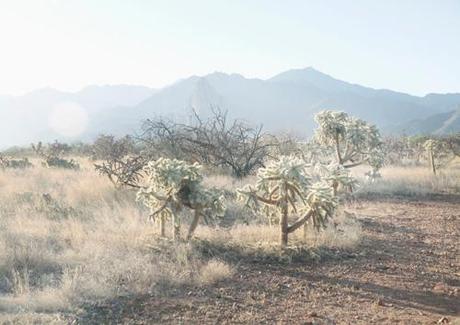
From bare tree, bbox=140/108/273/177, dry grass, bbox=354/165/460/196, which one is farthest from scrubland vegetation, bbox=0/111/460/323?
dry grass, bbox=354/165/460/196

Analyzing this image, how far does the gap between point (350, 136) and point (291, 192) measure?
7.46m

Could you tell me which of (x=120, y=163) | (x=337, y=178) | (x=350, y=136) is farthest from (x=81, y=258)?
(x=350, y=136)

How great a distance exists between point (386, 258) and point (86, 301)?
15.4 feet

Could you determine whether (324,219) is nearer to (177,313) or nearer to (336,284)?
(336,284)

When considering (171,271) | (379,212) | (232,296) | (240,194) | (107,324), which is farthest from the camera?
(379,212)

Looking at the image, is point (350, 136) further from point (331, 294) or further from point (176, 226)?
point (331, 294)

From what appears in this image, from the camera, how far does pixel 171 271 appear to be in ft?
22.4

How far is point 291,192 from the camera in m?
8.27

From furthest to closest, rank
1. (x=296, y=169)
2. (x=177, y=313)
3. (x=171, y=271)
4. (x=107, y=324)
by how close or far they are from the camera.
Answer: (x=296, y=169) < (x=171, y=271) < (x=177, y=313) < (x=107, y=324)

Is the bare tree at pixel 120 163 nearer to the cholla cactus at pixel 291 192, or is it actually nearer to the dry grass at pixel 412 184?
the cholla cactus at pixel 291 192

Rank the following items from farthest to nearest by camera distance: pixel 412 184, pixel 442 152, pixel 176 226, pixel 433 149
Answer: pixel 442 152
pixel 433 149
pixel 412 184
pixel 176 226

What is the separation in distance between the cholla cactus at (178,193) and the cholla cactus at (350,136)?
25.5 feet

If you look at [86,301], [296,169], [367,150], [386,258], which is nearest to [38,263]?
[86,301]

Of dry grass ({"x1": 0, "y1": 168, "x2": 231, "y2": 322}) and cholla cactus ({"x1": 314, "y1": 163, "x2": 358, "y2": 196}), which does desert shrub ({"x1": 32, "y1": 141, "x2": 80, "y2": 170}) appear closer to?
dry grass ({"x1": 0, "y1": 168, "x2": 231, "y2": 322})
